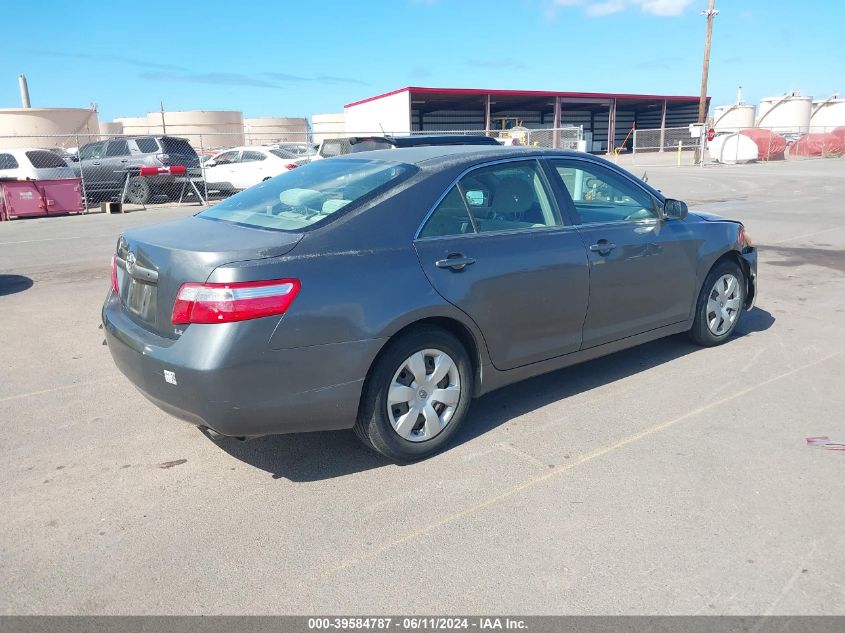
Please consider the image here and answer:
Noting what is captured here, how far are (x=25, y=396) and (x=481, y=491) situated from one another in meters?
3.30

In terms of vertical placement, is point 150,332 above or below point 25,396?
above

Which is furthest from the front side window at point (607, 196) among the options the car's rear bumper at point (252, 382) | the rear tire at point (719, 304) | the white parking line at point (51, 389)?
the white parking line at point (51, 389)

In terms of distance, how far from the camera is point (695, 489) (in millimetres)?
3406

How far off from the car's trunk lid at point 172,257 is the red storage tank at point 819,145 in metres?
45.3

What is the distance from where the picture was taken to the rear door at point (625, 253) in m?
4.44

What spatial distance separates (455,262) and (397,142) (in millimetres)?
4366

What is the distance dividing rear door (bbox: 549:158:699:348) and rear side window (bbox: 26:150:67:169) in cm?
1746

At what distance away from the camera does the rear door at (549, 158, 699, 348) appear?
175 inches

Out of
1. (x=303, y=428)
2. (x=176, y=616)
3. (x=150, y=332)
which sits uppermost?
(x=150, y=332)

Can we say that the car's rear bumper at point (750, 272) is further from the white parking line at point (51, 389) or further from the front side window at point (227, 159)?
the front side window at point (227, 159)

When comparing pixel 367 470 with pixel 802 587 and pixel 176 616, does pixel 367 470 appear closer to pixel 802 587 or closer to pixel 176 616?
pixel 176 616

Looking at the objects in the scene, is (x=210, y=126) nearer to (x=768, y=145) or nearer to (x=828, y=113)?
(x=768, y=145)

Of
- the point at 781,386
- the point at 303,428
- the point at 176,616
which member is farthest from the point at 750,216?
the point at 176,616

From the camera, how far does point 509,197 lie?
4.24 meters
